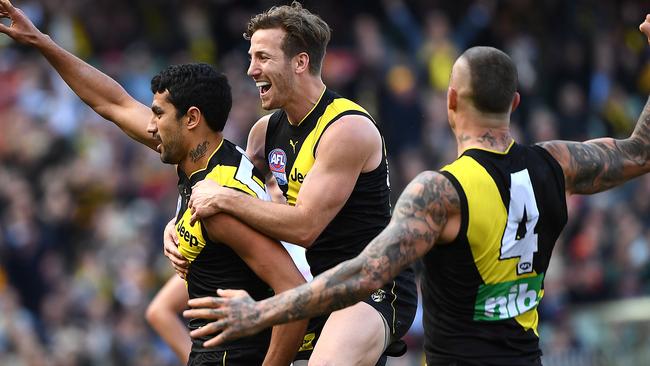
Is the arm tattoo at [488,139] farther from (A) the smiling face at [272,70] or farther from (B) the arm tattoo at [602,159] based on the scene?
(A) the smiling face at [272,70]

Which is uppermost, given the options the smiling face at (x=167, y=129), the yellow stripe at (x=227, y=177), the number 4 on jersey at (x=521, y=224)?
the smiling face at (x=167, y=129)

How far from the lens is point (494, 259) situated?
5.92m

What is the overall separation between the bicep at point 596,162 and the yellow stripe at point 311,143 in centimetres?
145

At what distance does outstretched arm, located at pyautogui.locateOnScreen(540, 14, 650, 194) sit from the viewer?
6.23 metres

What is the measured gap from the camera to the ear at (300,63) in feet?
24.6

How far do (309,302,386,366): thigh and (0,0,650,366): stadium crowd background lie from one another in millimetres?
A: 7381

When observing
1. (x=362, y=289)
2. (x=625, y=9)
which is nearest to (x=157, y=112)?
(x=362, y=289)

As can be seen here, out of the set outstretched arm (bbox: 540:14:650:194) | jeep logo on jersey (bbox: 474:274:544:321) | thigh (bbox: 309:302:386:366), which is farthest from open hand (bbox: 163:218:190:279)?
outstretched arm (bbox: 540:14:650:194)

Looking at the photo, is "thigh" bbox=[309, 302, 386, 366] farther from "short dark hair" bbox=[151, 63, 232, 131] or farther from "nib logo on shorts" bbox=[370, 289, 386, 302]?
"short dark hair" bbox=[151, 63, 232, 131]

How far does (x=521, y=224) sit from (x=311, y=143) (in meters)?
1.74

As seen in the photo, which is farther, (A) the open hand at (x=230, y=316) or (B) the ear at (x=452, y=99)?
(B) the ear at (x=452, y=99)

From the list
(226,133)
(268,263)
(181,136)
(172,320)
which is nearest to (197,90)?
(181,136)

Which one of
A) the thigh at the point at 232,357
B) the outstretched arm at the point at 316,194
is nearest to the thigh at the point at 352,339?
the thigh at the point at 232,357

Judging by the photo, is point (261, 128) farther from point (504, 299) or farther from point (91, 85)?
point (504, 299)
